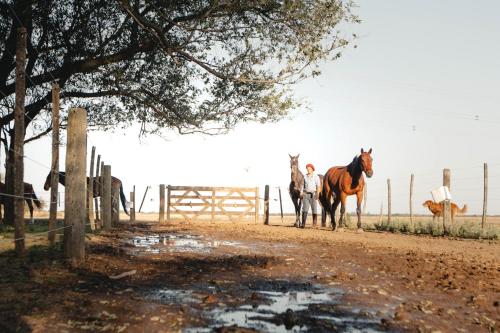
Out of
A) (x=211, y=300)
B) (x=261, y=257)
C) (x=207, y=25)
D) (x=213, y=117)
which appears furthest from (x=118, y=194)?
(x=211, y=300)

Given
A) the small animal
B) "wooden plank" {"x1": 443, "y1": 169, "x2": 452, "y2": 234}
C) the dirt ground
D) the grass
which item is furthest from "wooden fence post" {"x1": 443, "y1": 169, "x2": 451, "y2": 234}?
the small animal

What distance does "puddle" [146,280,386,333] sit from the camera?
15.8 feet

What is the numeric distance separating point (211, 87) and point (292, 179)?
6912 millimetres

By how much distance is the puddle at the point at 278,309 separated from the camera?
15.8 ft

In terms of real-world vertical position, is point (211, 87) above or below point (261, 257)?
above

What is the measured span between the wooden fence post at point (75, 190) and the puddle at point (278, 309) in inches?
105

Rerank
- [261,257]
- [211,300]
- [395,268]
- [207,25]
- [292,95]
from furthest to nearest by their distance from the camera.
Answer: [292,95] → [207,25] → [261,257] → [395,268] → [211,300]

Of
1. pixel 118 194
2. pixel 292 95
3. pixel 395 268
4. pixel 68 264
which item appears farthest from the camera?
pixel 118 194

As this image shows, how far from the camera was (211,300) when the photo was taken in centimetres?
584

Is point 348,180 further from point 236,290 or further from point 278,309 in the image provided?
point 278,309

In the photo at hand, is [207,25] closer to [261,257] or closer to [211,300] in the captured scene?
[261,257]

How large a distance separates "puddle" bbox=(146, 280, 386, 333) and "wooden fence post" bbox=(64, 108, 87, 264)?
2.67 meters

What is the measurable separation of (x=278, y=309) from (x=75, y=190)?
181 inches

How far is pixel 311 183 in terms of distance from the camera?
21078 mm
